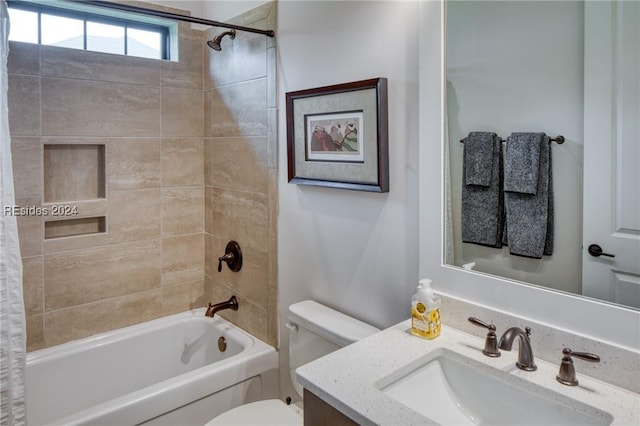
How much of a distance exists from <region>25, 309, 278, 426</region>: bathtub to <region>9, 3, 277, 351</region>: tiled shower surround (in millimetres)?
105

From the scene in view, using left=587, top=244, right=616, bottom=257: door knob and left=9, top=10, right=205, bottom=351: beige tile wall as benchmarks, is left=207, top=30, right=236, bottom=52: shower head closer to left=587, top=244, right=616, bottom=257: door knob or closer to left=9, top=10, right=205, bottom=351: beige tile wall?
left=9, top=10, right=205, bottom=351: beige tile wall

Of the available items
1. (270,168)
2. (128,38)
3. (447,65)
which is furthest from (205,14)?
(447,65)

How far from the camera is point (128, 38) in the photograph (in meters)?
2.51

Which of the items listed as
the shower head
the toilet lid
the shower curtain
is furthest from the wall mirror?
the shower curtain

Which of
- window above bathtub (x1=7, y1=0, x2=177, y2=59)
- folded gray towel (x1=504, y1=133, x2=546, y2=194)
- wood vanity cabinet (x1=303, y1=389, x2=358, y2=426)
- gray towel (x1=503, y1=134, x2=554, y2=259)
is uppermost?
window above bathtub (x1=7, y1=0, x2=177, y2=59)

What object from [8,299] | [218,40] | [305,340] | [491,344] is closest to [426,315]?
[491,344]

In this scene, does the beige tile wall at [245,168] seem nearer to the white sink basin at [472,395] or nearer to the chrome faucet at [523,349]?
the white sink basin at [472,395]

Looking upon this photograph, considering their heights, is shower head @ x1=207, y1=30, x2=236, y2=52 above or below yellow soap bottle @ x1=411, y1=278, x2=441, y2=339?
above

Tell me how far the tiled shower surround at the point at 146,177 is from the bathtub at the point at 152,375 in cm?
11

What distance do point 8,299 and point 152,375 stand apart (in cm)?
117

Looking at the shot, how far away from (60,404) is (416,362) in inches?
73.5

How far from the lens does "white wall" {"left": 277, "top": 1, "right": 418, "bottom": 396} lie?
1.55 m

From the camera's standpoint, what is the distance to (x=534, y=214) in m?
1.26

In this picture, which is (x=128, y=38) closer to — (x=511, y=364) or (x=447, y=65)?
(x=447, y=65)
